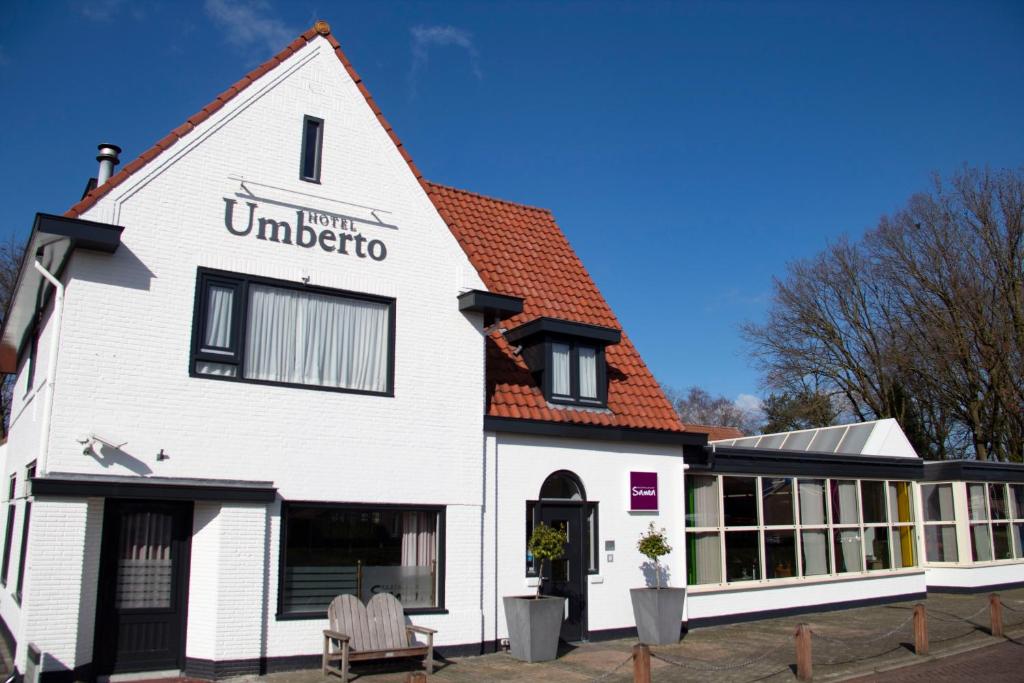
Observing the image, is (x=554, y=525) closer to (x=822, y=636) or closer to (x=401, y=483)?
(x=401, y=483)

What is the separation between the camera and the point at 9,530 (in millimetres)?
14695

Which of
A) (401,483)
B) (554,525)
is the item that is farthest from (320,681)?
(554,525)

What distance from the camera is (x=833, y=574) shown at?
18688 mm

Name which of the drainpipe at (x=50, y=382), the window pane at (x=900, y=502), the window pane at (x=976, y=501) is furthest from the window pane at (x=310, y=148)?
the window pane at (x=976, y=501)

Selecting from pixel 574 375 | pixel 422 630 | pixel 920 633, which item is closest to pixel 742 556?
pixel 920 633

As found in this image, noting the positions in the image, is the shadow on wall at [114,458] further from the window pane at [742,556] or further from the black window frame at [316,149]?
the window pane at [742,556]

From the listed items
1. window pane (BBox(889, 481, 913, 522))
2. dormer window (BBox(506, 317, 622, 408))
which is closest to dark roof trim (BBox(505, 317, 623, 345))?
dormer window (BBox(506, 317, 622, 408))

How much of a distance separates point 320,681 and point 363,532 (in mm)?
2320

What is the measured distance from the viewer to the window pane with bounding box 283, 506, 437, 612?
11883 millimetres

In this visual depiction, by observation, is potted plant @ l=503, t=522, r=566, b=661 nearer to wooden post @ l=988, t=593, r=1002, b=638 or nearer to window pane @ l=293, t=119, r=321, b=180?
window pane @ l=293, t=119, r=321, b=180

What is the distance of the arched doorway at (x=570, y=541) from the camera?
46.6ft

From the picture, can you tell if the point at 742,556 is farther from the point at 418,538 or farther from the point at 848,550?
the point at 418,538

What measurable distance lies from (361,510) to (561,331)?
4.72 meters

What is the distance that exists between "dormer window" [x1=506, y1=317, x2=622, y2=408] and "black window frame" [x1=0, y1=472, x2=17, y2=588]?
9116mm
